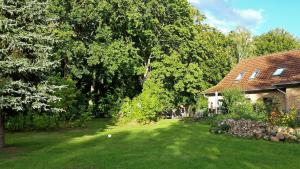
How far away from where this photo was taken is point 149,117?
32.1m

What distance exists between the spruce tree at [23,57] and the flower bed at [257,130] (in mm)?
9127

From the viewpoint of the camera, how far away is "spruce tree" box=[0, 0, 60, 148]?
15508 mm

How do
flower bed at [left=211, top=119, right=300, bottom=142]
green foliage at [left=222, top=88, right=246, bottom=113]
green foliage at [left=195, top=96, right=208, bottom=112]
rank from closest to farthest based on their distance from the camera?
flower bed at [left=211, top=119, right=300, bottom=142] → green foliage at [left=222, top=88, right=246, bottom=113] → green foliage at [left=195, top=96, right=208, bottom=112]

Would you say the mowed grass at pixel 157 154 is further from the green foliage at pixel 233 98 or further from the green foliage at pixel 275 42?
the green foliage at pixel 275 42

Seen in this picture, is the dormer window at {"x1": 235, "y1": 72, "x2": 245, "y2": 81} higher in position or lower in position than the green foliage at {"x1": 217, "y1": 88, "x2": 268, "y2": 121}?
higher

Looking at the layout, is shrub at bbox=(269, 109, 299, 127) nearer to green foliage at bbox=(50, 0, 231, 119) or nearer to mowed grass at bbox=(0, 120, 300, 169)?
mowed grass at bbox=(0, 120, 300, 169)

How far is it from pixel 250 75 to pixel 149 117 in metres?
10.2

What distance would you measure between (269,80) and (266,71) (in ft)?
7.73

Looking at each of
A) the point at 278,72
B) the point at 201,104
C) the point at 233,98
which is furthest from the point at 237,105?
the point at 201,104

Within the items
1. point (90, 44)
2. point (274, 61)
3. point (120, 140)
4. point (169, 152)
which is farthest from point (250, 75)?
point (169, 152)

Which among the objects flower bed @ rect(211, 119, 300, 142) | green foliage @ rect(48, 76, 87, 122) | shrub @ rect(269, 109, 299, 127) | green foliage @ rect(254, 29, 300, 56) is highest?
green foliage @ rect(254, 29, 300, 56)

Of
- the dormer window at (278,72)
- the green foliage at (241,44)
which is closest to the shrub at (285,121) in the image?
the dormer window at (278,72)

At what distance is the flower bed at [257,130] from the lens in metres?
18.2

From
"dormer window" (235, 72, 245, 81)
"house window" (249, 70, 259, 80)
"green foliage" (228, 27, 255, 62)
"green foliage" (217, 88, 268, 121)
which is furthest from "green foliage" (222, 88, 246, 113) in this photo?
"green foliage" (228, 27, 255, 62)
